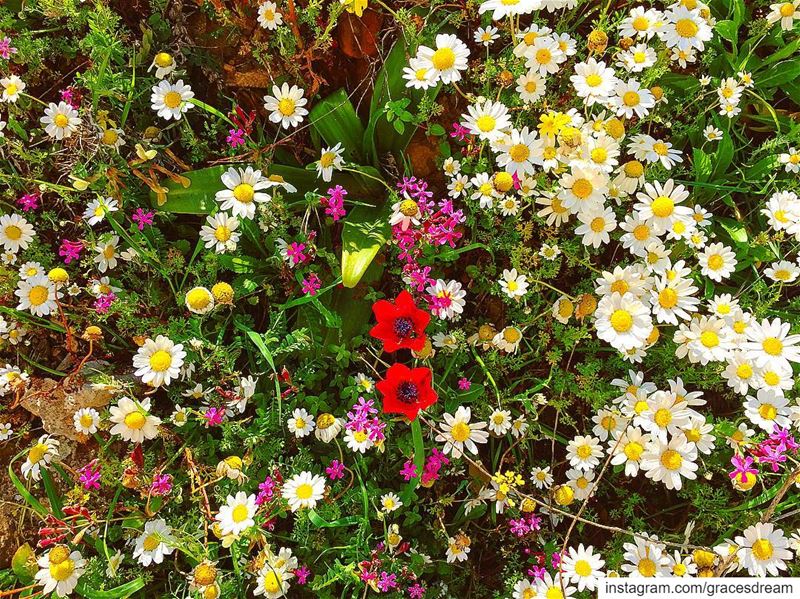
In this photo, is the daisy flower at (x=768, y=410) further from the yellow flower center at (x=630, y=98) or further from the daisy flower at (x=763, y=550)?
the yellow flower center at (x=630, y=98)

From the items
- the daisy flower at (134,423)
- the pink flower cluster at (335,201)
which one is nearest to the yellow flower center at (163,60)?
the pink flower cluster at (335,201)

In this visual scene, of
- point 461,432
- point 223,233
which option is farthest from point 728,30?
point 223,233

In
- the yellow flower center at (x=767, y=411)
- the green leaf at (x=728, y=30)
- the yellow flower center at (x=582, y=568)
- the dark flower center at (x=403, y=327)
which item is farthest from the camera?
the green leaf at (x=728, y=30)

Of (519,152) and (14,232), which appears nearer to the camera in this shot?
(519,152)

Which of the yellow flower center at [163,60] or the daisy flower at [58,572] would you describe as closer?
the daisy flower at [58,572]

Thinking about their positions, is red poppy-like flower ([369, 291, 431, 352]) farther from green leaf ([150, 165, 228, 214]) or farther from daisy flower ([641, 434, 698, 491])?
daisy flower ([641, 434, 698, 491])

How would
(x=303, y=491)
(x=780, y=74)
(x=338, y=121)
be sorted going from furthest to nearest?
(x=780, y=74) < (x=338, y=121) < (x=303, y=491)

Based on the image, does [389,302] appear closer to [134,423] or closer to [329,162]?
[329,162]
